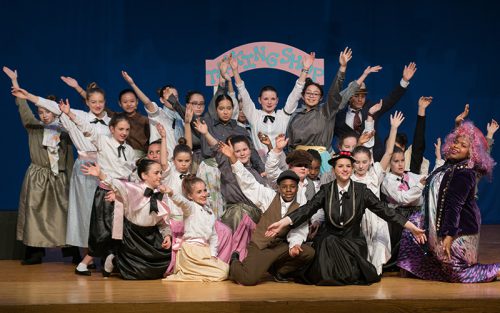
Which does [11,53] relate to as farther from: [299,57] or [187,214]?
[187,214]

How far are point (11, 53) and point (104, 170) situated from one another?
289 cm

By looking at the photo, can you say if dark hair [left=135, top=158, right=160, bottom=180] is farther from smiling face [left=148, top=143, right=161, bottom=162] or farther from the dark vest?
the dark vest

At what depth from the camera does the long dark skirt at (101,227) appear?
6.90 metres

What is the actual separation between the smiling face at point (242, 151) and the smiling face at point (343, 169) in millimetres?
848

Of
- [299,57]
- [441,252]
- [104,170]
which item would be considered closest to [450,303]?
[441,252]

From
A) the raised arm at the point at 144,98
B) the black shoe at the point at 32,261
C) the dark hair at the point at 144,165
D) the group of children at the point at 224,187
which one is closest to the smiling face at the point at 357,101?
the group of children at the point at 224,187

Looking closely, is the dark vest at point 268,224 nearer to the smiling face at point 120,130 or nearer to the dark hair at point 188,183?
the dark hair at point 188,183

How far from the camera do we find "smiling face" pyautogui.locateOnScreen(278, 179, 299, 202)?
6.60 m

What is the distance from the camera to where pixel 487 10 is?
403 inches

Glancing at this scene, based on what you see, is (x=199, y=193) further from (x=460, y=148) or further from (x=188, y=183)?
(x=460, y=148)

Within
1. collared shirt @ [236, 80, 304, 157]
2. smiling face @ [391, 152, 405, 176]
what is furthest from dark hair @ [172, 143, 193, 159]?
smiling face @ [391, 152, 405, 176]

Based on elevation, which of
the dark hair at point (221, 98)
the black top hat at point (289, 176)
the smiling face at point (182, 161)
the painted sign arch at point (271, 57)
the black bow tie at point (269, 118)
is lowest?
A: the black top hat at point (289, 176)

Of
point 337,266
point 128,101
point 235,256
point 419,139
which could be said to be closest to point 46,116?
point 128,101

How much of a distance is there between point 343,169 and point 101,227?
1857 millimetres
